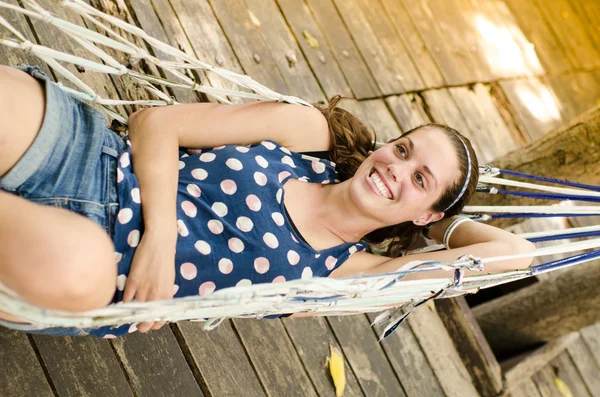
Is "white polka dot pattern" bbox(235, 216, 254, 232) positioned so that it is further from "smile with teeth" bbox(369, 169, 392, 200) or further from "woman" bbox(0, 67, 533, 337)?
"smile with teeth" bbox(369, 169, 392, 200)

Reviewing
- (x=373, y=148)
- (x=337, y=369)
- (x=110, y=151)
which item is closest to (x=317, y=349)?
(x=337, y=369)

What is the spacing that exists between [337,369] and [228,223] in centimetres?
64

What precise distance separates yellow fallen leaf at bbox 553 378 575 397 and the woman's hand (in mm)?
1675

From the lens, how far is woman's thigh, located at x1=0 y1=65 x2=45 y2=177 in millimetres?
775

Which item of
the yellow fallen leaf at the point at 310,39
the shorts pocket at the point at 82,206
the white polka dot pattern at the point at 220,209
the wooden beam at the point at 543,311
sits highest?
the yellow fallen leaf at the point at 310,39

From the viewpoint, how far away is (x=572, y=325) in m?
1.80

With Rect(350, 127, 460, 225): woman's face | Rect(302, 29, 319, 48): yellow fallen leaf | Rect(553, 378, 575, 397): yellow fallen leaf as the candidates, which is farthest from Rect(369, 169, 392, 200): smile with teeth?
Rect(553, 378, 575, 397): yellow fallen leaf

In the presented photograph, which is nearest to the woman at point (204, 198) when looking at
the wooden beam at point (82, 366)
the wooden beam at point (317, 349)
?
the wooden beam at point (82, 366)

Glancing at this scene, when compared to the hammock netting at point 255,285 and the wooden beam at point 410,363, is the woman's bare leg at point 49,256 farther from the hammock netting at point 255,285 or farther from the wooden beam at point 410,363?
the wooden beam at point 410,363

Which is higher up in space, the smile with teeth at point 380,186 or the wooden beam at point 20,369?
the smile with teeth at point 380,186

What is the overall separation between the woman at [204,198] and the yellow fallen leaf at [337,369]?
37 centimetres

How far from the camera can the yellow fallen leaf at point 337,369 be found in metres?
1.47

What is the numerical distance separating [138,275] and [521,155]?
1105 mm

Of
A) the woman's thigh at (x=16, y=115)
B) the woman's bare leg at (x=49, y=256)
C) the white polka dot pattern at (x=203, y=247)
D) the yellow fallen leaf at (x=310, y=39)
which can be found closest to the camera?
the woman's bare leg at (x=49, y=256)
